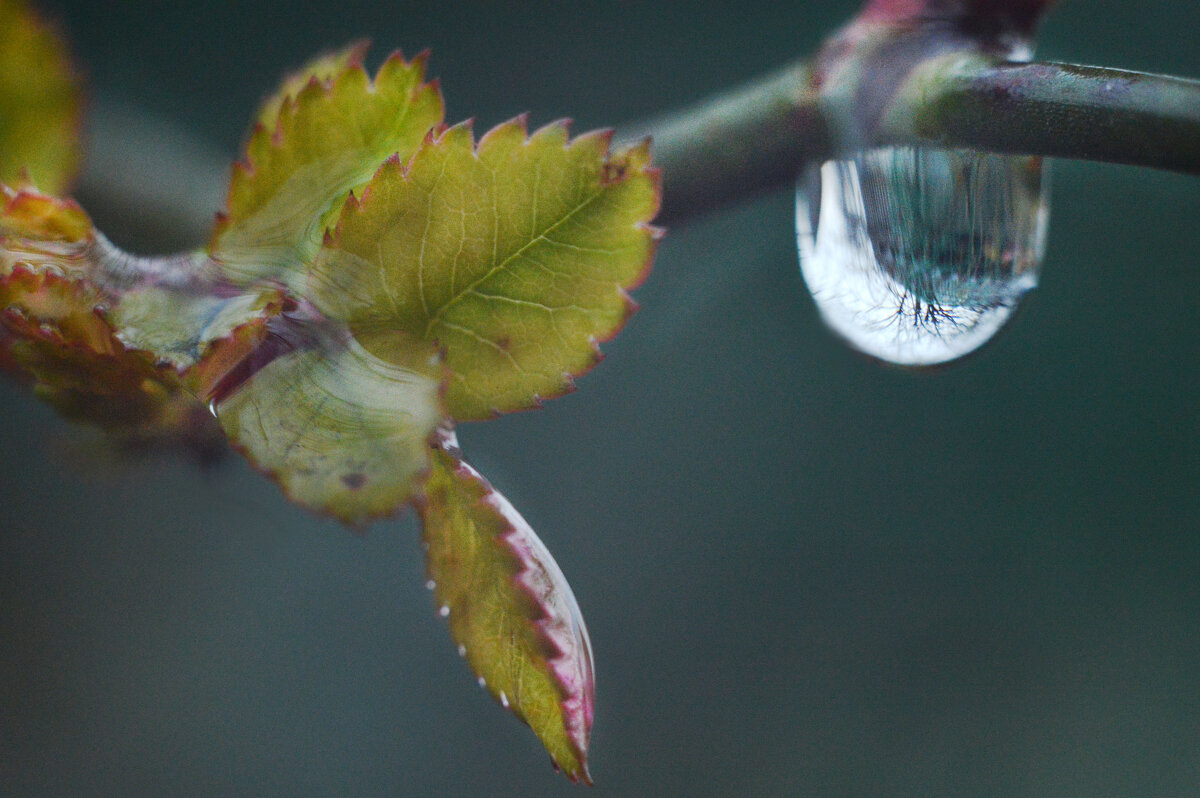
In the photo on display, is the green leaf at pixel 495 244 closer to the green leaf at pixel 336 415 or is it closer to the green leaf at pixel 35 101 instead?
the green leaf at pixel 336 415

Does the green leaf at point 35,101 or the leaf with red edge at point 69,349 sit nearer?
the leaf with red edge at point 69,349

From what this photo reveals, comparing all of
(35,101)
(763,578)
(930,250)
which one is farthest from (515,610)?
(763,578)

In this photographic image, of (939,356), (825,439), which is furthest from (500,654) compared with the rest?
(825,439)

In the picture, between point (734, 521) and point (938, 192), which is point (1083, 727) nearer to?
point (734, 521)

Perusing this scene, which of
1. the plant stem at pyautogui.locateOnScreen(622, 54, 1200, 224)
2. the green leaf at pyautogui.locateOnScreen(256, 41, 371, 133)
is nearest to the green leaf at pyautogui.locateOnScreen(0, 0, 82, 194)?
the green leaf at pyautogui.locateOnScreen(256, 41, 371, 133)

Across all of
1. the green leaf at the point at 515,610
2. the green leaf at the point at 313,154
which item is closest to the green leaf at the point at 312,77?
the green leaf at the point at 313,154

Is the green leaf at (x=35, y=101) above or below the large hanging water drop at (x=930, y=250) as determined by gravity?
above

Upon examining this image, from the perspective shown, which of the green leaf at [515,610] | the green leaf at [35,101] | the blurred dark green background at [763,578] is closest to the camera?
the green leaf at [515,610]
